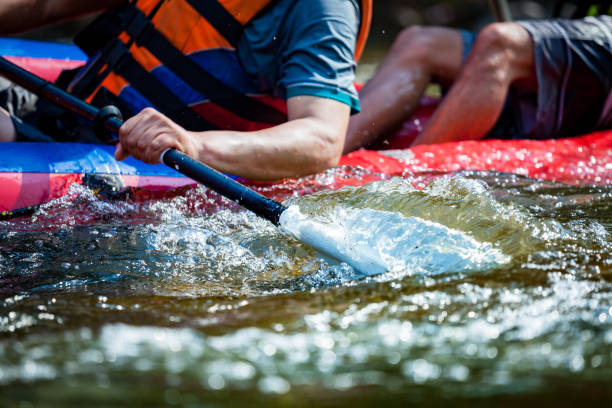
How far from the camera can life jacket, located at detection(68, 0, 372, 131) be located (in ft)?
5.37

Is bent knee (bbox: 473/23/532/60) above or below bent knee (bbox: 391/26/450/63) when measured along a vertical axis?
below

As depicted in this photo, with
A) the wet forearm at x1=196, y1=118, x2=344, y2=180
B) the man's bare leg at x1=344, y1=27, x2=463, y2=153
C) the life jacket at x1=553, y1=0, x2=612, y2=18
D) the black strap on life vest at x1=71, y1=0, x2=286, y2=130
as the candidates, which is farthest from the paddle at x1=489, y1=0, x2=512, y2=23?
the wet forearm at x1=196, y1=118, x2=344, y2=180

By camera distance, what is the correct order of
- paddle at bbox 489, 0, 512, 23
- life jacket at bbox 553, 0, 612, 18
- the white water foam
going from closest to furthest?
the white water foam
life jacket at bbox 553, 0, 612, 18
paddle at bbox 489, 0, 512, 23

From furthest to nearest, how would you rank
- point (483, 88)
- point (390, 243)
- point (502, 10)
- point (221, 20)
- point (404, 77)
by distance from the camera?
point (502, 10) → point (404, 77) → point (483, 88) → point (221, 20) → point (390, 243)

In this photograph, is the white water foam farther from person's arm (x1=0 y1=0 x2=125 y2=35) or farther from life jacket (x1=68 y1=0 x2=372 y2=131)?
person's arm (x1=0 y1=0 x2=125 y2=35)

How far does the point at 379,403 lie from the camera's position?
Answer: 0.67 meters

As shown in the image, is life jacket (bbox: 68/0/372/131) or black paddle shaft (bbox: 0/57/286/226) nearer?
black paddle shaft (bbox: 0/57/286/226)

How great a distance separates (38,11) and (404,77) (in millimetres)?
1094

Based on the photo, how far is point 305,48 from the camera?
1524mm

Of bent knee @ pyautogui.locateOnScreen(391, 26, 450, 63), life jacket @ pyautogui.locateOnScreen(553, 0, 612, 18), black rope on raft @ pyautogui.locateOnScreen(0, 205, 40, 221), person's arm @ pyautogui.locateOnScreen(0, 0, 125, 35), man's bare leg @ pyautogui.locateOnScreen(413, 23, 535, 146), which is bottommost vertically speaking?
man's bare leg @ pyautogui.locateOnScreen(413, 23, 535, 146)

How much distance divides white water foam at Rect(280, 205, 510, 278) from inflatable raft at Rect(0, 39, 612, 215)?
480 millimetres

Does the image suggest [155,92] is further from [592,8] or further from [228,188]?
[592,8]

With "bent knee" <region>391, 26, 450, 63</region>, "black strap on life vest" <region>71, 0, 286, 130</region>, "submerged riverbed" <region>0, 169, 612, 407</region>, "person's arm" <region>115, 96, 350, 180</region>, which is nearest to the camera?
"submerged riverbed" <region>0, 169, 612, 407</region>

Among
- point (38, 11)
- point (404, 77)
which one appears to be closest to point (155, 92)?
point (38, 11)
